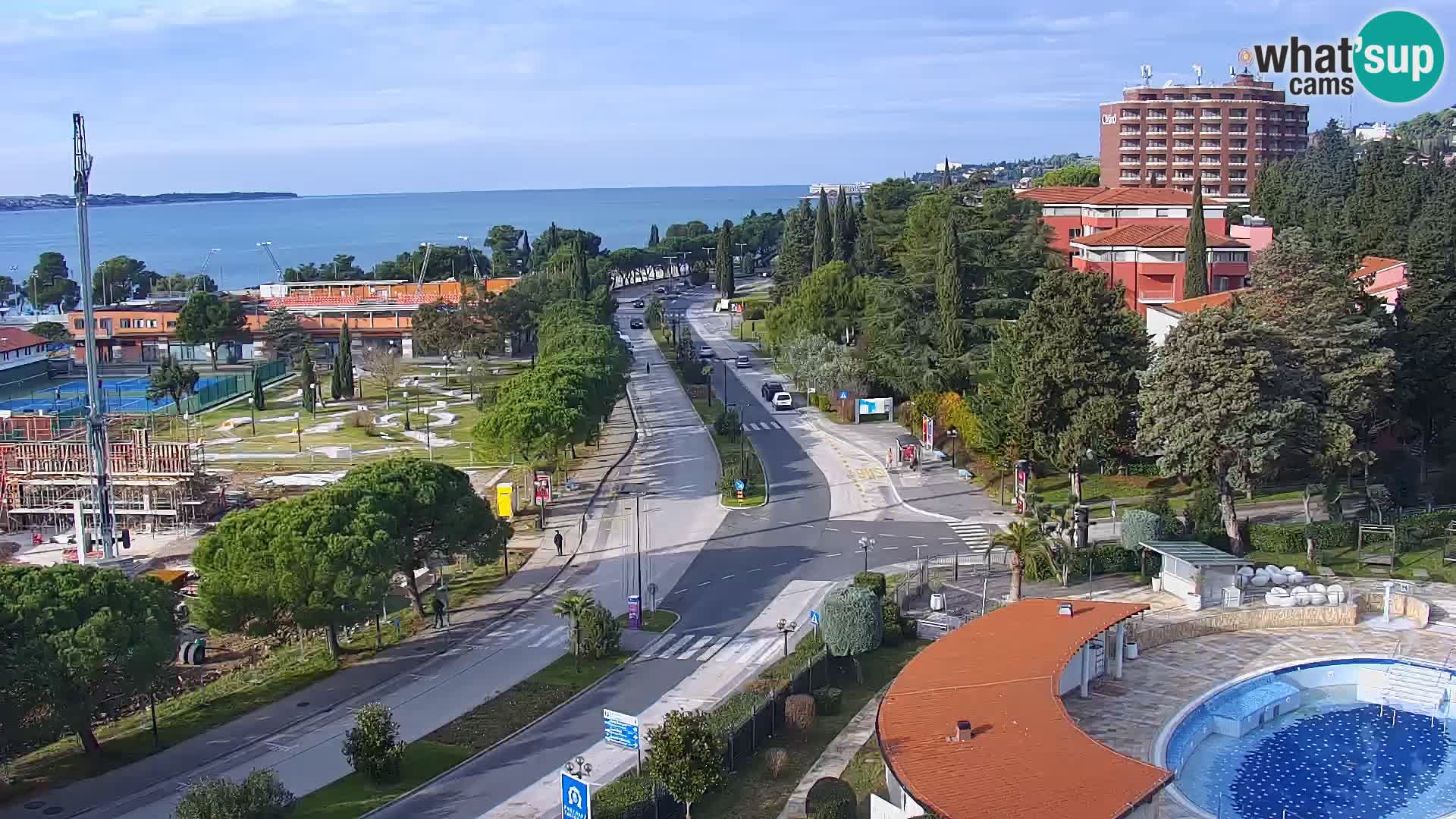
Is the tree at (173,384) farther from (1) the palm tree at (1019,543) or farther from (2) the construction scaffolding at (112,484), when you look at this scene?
(1) the palm tree at (1019,543)

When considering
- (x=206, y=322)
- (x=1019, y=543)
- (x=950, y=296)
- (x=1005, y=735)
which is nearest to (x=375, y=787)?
(x=1005, y=735)

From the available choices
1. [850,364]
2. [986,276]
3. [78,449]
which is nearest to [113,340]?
[78,449]

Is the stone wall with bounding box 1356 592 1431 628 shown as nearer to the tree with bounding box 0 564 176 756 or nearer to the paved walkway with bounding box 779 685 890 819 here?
the paved walkway with bounding box 779 685 890 819

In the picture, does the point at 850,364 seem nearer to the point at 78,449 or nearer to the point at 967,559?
the point at 967,559

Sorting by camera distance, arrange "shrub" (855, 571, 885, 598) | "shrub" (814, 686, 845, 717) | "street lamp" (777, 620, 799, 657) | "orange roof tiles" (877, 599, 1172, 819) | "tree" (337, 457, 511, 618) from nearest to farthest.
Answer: "orange roof tiles" (877, 599, 1172, 819), "shrub" (814, 686, 845, 717), "street lamp" (777, 620, 799, 657), "shrub" (855, 571, 885, 598), "tree" (337, 457, 511, 618)

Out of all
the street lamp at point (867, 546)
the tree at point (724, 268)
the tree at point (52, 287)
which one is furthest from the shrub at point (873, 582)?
the tree at point (52, 287)

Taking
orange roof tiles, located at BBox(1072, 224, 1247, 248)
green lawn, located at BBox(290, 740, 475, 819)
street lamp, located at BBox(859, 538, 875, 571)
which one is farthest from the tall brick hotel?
green lawn, located at BBox(290, 740, 475, 819)
